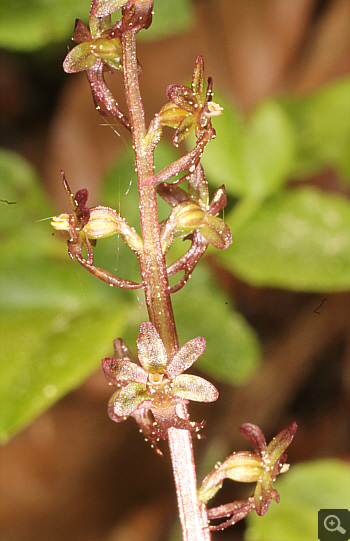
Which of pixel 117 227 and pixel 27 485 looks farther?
pixel 27 485

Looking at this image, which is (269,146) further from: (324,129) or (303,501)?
(303,501)

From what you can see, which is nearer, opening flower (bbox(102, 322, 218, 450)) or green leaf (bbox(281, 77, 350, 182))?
opening flower (bbox(102, 322, 218, 450))

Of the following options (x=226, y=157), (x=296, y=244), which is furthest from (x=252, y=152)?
(x=296, y=244)

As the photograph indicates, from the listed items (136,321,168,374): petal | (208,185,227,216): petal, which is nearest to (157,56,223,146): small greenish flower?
(208,185,227,216): petal

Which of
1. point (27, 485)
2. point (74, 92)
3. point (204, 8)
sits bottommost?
point (27, 485)

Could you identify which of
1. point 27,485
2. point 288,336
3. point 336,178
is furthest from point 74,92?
point 27,485

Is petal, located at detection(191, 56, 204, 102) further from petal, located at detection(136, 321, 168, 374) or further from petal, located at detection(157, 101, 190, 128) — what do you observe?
petal, located at detection(136, 321, 168, 374)

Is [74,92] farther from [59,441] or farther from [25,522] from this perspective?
[25,522]
